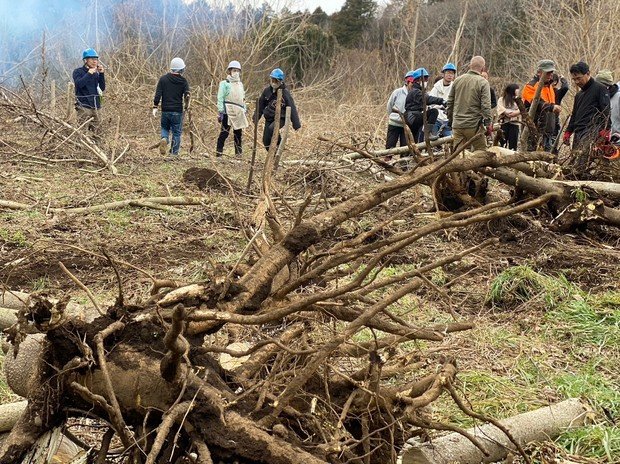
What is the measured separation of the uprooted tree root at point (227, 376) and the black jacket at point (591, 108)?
6090mm

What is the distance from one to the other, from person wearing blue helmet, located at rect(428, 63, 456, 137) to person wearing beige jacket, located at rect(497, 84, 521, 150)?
0.73 meters

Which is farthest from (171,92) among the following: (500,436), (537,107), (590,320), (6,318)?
(500,436)

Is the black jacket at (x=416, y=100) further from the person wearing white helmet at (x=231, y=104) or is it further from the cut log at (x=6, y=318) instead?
the cut log at (x=6, y=318)

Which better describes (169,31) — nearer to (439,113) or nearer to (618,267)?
(439,113)

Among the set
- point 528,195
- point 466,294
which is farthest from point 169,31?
point 466,294

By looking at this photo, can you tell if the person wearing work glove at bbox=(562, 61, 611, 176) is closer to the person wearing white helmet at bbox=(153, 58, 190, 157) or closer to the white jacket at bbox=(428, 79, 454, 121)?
the white jacket at bbox=(428, 79, 454, 121)

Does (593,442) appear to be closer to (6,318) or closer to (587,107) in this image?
(6,318)

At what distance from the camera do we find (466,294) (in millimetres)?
5152

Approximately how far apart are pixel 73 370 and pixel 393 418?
3.42 feet

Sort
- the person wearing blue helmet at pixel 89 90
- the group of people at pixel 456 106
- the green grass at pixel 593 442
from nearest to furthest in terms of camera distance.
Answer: the green grass at pixel 593 442, the group of people at pixel 456 106, the person wearing blue helmet at pixel 89 90

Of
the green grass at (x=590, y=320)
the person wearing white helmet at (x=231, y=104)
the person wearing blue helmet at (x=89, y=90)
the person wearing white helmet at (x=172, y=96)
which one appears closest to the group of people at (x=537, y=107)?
the green grass at (x=590, y=320)

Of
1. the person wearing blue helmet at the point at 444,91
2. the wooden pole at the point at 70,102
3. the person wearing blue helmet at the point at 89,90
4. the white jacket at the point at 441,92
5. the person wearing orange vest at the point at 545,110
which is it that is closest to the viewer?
the person wearing orange vest at the point at 545,110

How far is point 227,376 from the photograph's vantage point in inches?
95.4

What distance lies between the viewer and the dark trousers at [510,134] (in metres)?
9.95
